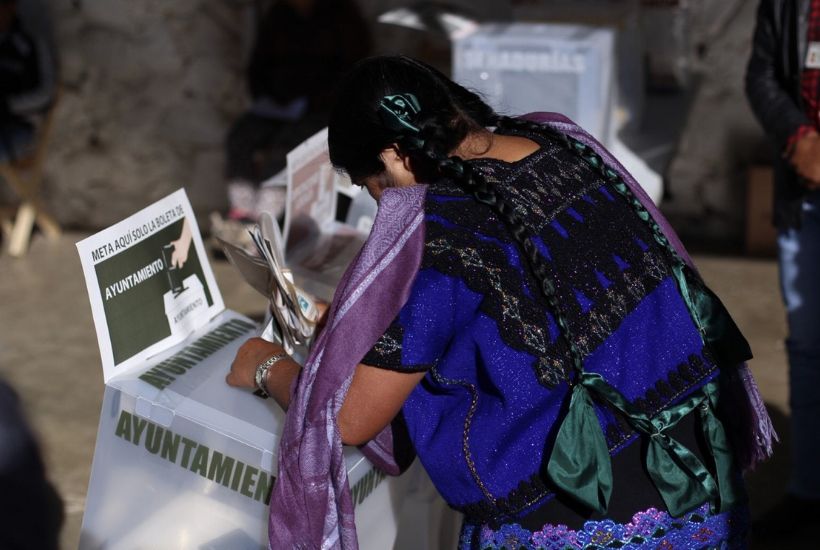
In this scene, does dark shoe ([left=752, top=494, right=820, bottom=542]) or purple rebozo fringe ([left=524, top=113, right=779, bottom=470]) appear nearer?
purple rebozo fringe ([left=524, top=113, right=779, bottom=470])

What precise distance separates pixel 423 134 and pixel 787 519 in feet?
5.58

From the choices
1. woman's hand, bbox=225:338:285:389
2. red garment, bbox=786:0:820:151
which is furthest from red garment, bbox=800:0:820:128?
woman's hand, bbox=225:338:285:389

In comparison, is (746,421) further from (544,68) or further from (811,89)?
(544,68)

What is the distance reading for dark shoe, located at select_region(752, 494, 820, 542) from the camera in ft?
8.77

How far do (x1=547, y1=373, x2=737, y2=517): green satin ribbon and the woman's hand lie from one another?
0.55 meters

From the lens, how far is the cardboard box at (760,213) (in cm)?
438

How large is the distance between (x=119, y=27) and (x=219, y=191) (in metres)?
0.88

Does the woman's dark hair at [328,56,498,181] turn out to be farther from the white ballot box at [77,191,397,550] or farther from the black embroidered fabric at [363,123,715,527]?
the white ballot box at [77,191,397,550]

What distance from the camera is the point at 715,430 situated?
5.22 ft

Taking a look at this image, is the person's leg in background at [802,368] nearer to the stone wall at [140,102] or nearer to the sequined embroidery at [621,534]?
the sequined embroidery at [621,534]

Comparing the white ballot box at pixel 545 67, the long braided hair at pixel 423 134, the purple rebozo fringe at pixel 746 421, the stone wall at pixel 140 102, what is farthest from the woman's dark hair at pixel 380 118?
the stone wall at pixel 140 102

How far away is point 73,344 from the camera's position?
405cm

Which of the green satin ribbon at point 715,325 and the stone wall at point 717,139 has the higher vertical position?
the green satin ribbon at point 715,325

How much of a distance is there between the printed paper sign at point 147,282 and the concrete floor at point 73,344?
1041 mm
